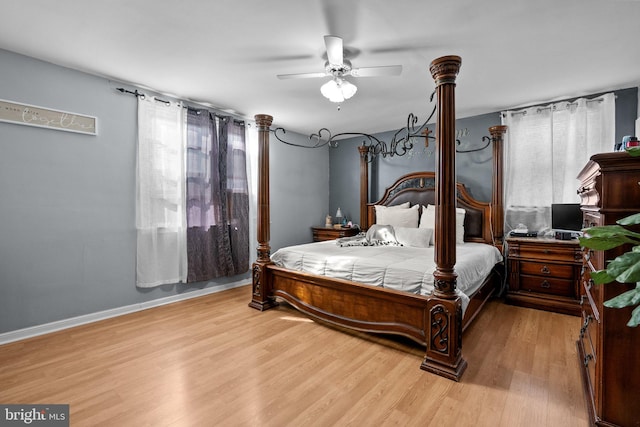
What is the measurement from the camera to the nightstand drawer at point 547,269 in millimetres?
3352

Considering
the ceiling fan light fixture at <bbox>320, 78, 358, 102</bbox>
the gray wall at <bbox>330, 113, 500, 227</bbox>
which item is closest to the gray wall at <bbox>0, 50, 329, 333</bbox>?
the ceiling fan light fixture at <bbox>320, 78, 358, 102</bbox>

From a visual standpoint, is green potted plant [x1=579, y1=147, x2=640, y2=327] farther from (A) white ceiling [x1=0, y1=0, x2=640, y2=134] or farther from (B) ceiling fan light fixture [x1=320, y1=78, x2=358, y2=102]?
(B) ceiling fan light fixture [x1=320, y1=78, x2=358, y2=102]

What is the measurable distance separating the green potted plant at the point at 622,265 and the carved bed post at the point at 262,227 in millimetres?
2948

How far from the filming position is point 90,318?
3.12m

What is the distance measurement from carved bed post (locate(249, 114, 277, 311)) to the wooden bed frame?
1cm

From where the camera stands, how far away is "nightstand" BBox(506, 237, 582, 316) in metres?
3.31

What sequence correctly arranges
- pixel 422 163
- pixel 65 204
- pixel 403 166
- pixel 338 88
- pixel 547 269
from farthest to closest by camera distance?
pixel 403 166, pixel 422 163, pixel 547 269, pixel 65 204, pixel 338 88

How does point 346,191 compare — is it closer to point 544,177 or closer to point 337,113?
point 337,113

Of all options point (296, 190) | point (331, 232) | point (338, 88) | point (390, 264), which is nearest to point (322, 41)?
→ point (338, 88)

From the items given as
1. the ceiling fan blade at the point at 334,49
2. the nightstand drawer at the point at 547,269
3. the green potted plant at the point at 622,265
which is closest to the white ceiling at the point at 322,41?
the ceiling fan blade at the point at 334,49

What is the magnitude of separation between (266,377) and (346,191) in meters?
4.24

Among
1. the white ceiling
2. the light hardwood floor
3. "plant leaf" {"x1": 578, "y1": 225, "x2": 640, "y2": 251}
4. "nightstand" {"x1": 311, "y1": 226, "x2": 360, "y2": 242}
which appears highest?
the white ceiling

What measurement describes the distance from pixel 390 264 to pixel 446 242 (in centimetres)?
64

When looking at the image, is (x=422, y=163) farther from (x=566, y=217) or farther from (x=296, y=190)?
(x=296, y=190)
